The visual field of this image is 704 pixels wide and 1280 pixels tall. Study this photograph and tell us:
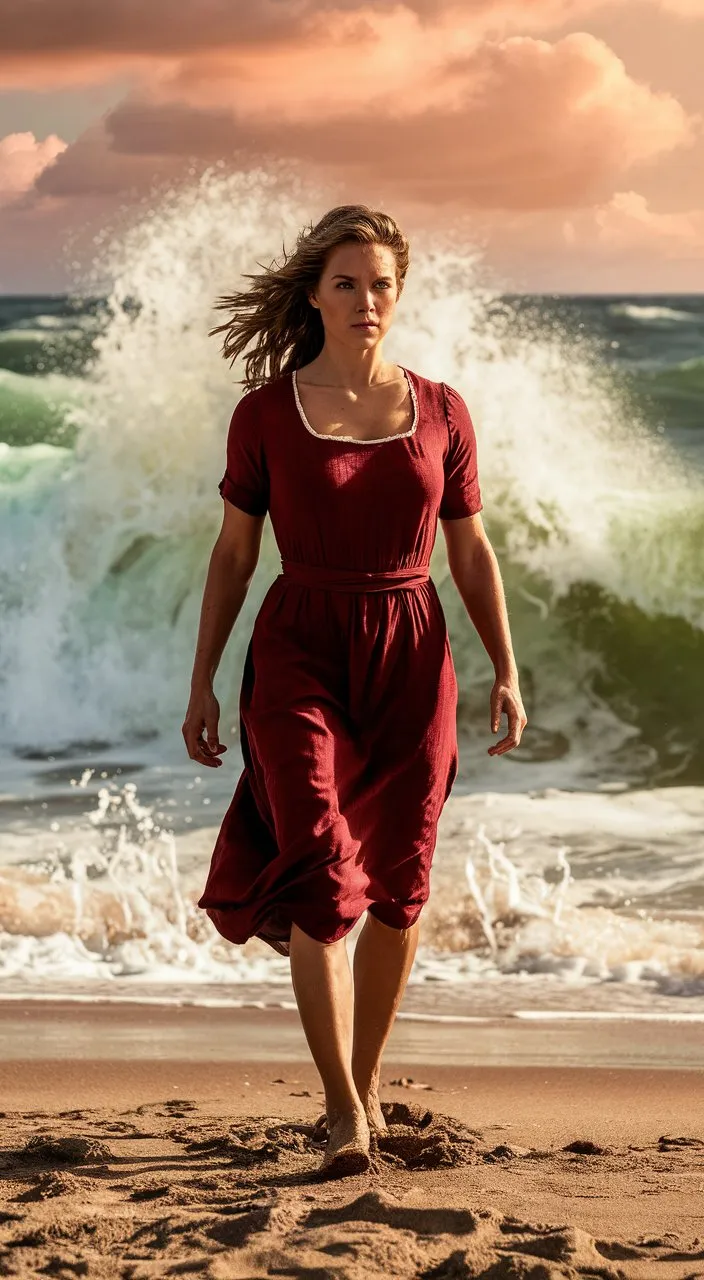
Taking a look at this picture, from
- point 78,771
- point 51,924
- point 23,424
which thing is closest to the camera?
point 51,924

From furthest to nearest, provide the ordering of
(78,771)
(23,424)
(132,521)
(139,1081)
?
1. (23,424)
2. (132,521)
3. (78,771)
4. (139,1081)

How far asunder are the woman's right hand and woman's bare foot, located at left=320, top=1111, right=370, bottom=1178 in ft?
2.20

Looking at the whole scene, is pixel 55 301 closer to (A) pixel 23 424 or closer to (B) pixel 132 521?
(A) pixel 23 424

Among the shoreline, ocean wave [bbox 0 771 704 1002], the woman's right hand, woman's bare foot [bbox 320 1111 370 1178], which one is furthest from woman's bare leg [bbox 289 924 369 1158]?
ocean wave [bbox 0 771 704 1002]

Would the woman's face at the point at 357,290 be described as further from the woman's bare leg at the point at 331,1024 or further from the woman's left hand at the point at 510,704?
the woman's bare leg at the point at 331,1024

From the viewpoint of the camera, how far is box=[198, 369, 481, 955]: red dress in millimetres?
3221

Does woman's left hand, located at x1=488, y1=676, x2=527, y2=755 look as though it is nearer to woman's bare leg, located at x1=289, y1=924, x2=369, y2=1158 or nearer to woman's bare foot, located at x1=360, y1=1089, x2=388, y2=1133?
woman's bare leg, located at x1=289, y1=924, x2=369, y2=1158

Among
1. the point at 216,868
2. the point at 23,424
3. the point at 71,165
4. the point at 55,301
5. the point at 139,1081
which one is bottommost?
the point at 139,1081

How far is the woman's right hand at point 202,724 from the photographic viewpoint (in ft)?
11.1

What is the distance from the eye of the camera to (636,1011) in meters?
5.07

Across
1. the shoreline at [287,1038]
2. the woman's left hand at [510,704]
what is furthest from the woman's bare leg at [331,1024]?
the shoreline at [287,1038]

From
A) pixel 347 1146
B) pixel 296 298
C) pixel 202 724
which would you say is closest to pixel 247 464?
pixel 296 298

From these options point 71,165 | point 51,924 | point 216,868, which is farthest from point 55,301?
point 216,868

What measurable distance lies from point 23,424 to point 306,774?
10.4 meters
